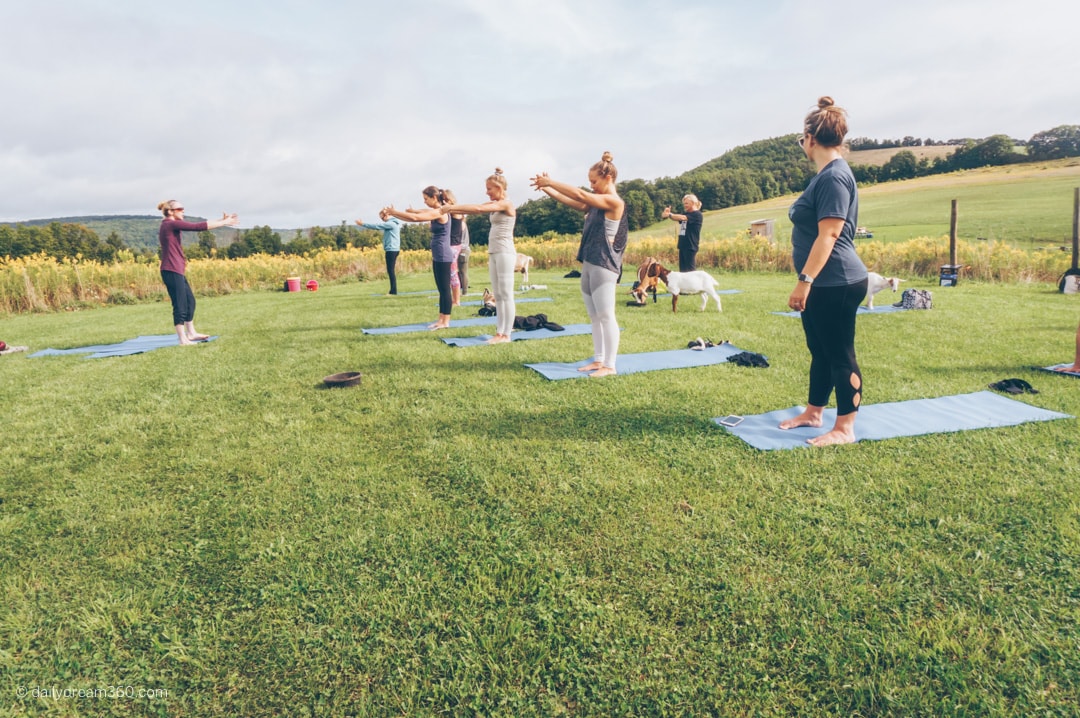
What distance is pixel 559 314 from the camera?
9.91 metres

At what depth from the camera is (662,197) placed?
5750cm

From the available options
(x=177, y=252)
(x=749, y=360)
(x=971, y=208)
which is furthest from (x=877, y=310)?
(x=971, y=208)

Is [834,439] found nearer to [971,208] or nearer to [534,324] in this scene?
[534,324]

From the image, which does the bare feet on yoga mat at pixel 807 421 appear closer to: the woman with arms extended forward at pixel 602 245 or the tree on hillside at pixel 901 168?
the woman with arms extended forward at pixel 602 245

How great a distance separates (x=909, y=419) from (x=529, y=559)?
3287 millimetres

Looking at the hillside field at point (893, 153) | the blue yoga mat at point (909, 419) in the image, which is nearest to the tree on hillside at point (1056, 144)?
the hillside field at point (893, 153)

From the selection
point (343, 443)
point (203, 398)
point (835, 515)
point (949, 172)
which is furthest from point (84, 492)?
point (949, 172)

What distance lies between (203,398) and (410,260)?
19.4 m

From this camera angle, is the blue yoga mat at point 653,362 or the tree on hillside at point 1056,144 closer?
the blue yoga mat at point 653,362

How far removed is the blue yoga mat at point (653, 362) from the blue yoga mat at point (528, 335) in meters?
1.52

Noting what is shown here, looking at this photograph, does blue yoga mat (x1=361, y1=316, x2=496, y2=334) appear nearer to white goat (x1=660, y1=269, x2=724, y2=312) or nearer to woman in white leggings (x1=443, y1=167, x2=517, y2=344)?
woman in white leggings (x1=443, y1=167, x2=517, y2=344)

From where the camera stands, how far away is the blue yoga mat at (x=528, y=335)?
731 centimetres

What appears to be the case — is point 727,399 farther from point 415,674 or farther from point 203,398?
point 203,398

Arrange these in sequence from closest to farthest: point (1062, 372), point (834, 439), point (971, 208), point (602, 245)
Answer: point (834, 439)
point (1062, 372)
point (602, 245)
point (971, 208)
